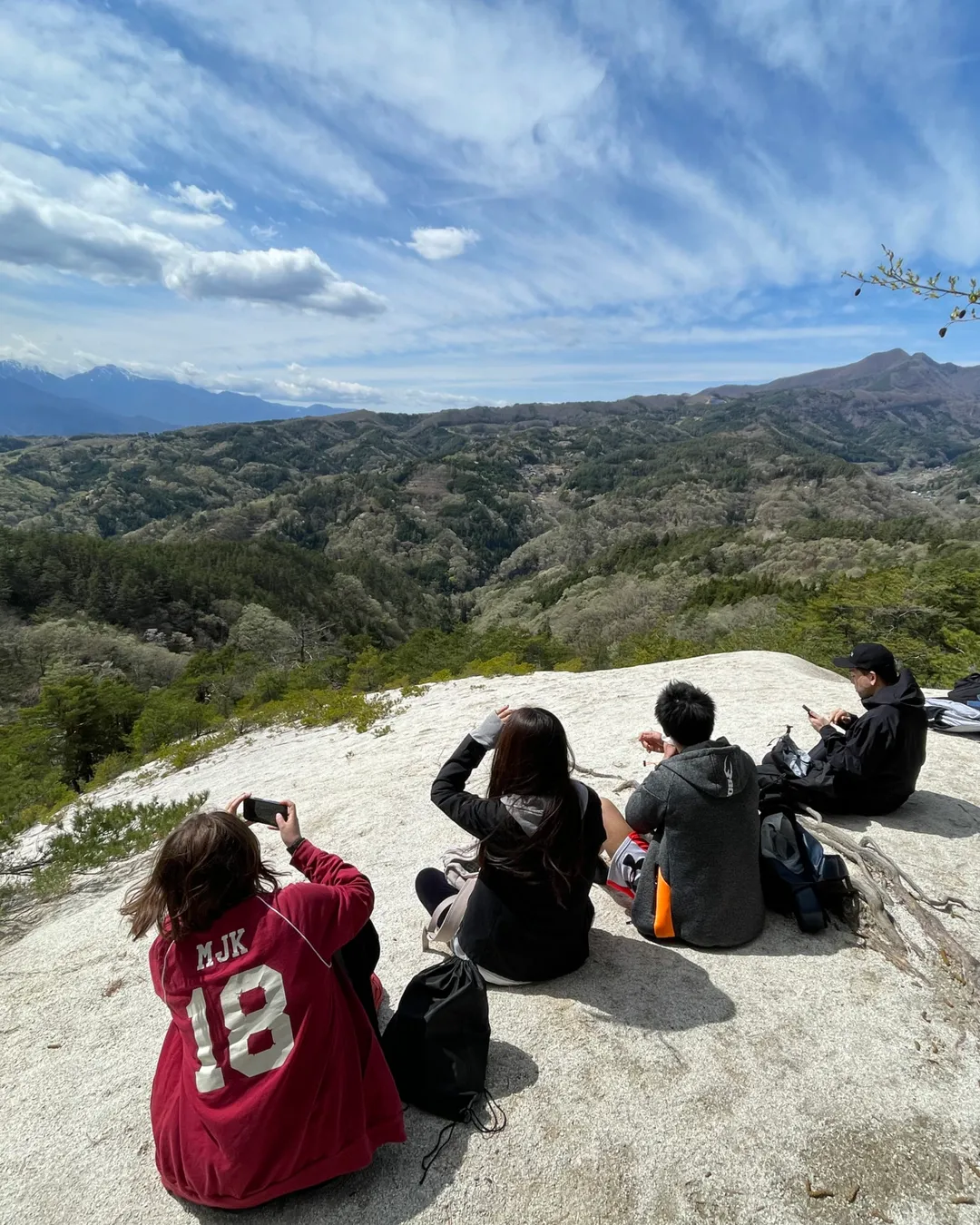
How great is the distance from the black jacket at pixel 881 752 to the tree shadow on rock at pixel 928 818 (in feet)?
0.45

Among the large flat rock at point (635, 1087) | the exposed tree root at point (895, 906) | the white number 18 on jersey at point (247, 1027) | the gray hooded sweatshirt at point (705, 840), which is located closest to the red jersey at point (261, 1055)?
the white number 18 on jersey at point (247, 1027)

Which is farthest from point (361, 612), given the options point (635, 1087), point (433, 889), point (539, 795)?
point (635, 1087)

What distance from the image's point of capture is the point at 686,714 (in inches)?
161

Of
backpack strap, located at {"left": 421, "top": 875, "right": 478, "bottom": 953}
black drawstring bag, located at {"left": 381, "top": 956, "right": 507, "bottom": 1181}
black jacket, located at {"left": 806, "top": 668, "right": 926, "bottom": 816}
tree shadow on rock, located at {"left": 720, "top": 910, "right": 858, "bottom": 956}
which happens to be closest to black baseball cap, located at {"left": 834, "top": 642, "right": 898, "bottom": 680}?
black jacket, located at {"left": 806, "top": 668, "right": 926, "bottom": 816}

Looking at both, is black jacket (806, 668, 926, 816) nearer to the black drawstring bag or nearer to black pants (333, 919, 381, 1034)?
the black drawstring bag

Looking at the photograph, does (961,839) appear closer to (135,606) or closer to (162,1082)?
(162,1082)

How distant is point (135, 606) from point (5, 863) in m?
83.6

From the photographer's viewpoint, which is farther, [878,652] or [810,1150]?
[878,652]

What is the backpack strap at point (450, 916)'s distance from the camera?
4.09m

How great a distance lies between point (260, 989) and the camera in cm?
250

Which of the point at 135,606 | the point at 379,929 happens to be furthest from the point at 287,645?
the point at 379,929

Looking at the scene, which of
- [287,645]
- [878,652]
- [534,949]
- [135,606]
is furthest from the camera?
[135,606]

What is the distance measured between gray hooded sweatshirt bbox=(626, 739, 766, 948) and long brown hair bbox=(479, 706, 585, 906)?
68 centimetres

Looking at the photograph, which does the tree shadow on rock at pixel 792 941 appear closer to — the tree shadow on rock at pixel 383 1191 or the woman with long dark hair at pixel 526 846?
the woman with long dark hair at pixel 526 846
